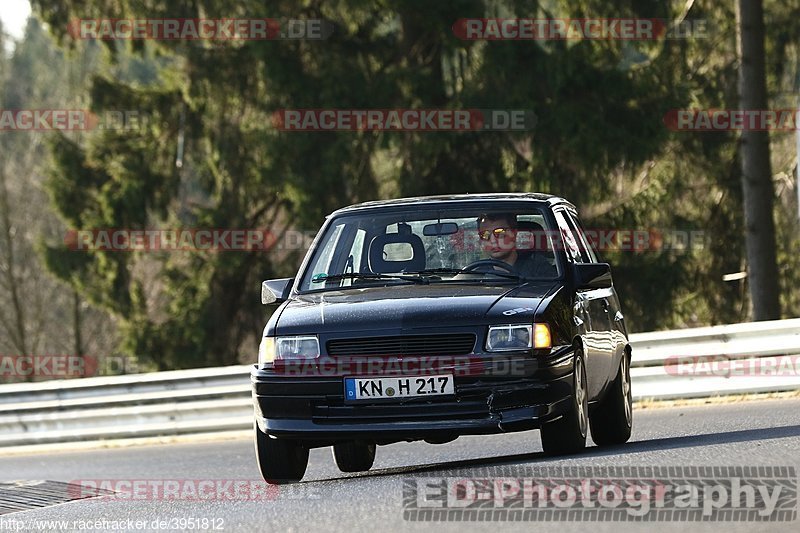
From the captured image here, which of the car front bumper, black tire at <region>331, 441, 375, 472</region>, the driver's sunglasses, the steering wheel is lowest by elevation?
black tire at <region>331, 441, 375, 472</region>

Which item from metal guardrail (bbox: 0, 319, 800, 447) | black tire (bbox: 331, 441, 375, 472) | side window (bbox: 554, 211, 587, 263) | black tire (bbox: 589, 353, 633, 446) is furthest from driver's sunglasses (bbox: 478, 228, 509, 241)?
metal guardrail (bbox: 0, 319, 800, 447)

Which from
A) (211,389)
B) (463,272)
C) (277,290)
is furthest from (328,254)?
(211,389)

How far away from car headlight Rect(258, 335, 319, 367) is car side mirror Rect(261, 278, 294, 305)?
86cm

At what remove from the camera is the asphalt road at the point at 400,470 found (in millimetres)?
7201

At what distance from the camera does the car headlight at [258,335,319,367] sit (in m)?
8.94

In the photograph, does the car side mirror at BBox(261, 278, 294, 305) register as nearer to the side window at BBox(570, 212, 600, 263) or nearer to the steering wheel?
the steering wheel

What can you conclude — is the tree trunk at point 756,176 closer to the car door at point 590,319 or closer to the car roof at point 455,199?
the car door at point 590,319

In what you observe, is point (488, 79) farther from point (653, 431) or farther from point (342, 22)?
point (653, 431)

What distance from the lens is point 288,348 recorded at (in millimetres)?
9023

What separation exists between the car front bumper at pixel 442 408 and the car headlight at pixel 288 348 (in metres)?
0.14

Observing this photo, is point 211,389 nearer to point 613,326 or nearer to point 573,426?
point 613,326

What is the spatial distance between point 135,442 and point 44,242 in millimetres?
10382

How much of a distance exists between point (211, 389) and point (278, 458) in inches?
359

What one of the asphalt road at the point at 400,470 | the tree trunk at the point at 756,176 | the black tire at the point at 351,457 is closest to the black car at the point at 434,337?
the asphalt road at the point at 400,470
